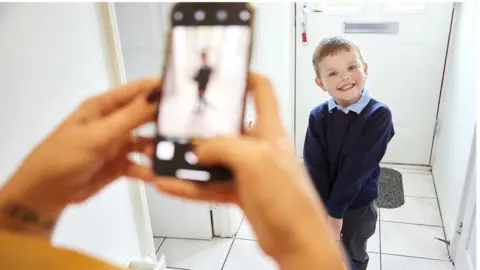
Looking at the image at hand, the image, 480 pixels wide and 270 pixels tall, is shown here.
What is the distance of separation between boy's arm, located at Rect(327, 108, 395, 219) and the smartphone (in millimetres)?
781

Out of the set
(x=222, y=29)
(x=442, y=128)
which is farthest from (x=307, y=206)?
(x=442, y=128)

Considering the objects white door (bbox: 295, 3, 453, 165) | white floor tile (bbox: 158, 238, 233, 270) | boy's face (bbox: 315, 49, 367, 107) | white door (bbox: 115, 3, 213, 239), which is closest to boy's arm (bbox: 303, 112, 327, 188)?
boy's face (bbox: 315, 49, 367, 107)

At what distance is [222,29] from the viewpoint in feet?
1.41

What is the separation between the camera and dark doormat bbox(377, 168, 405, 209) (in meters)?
2.00

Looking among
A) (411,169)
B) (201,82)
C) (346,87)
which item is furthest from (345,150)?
(411,169)

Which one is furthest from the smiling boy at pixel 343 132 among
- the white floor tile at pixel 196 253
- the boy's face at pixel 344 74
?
the white floor tile at pixel 196 253

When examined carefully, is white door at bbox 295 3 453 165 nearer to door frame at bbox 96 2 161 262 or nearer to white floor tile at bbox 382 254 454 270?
white floor tile at bbox 382 254 454 270

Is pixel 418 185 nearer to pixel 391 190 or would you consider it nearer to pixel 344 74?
pixel 391 190

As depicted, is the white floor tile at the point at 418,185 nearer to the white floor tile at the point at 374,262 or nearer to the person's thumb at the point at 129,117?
the white floor tile at the point at 374,262

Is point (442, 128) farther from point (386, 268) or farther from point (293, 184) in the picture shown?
point (293, 184)

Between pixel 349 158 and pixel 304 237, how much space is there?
2.88 ft

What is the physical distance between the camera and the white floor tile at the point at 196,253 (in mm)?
1690

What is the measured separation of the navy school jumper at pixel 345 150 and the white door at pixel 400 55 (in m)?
1.01

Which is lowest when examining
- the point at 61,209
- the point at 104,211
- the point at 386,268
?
the point at 386,268
